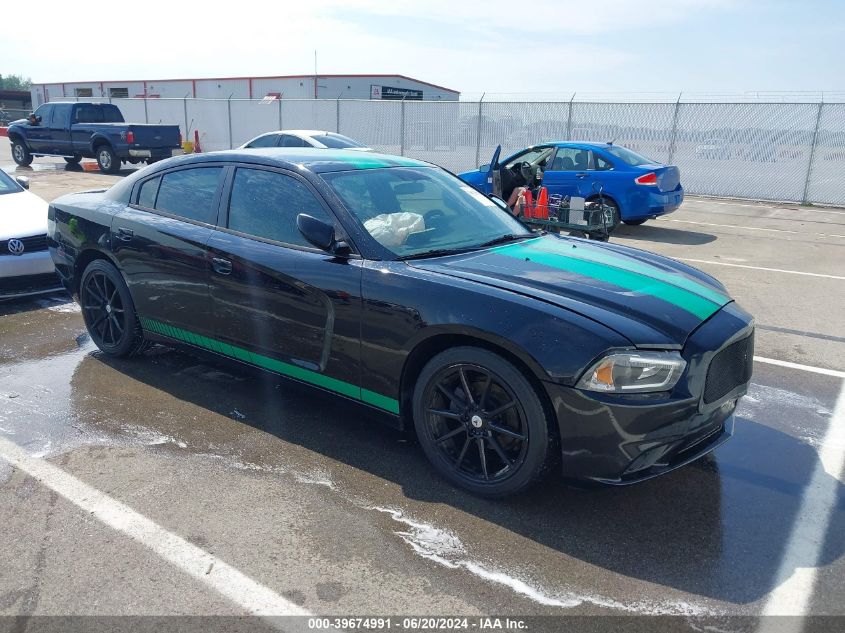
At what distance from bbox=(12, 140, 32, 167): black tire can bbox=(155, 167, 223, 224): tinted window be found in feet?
66.6

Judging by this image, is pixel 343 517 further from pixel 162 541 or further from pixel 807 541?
pixel 807 541

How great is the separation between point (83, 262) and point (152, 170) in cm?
99

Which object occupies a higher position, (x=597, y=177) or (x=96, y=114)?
→ (x=96, y=114)

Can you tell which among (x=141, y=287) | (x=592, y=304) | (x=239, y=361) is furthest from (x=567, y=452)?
(x=141, y=287)

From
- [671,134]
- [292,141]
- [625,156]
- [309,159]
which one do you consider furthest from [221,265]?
[671,134]

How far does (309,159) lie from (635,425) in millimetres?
2492

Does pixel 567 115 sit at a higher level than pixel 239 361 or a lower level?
higher

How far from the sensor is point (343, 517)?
330 cm

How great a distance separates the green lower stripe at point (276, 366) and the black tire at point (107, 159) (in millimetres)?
16827

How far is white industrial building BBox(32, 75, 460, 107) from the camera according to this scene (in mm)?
35000

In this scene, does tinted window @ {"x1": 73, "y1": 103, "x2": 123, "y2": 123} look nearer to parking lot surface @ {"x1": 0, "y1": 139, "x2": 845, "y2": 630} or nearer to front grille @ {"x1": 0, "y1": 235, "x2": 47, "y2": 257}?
front grille @ {"x1": 0, "y1": 235, "x2": 47, "y2": 257}

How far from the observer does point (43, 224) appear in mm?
6762

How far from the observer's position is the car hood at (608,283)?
318cm

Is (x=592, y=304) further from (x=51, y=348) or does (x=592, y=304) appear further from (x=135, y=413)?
(x=51, y=348)
